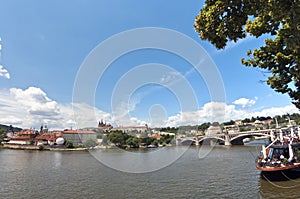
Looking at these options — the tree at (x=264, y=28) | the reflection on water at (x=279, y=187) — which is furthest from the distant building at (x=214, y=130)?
the tree at (x=264, y=28)

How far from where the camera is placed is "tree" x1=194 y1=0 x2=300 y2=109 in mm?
3939

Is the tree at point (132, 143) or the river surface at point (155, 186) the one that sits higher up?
the tree at point (132, 143)

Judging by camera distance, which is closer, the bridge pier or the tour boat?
the tour boat

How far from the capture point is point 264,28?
5.98 metres

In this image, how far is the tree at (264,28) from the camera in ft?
12.9

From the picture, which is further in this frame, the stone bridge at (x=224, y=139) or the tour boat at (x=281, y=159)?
the stone bridge at (x=224, y=139)

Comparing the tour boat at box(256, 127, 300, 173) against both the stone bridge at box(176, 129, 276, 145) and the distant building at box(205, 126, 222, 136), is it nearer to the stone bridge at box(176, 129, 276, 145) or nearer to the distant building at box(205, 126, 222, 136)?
the stone bridge at box(176, 129, 276, 145)

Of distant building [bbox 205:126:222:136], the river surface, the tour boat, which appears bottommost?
the river surface

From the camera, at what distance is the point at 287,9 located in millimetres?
3818

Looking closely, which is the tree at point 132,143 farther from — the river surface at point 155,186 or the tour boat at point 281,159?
the tour boat at point 281,159

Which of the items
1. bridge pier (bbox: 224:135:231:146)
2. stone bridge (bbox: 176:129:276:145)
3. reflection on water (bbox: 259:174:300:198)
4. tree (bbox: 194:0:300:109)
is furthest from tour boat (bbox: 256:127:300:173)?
bridge pier (bbox: 224:135:231:146)

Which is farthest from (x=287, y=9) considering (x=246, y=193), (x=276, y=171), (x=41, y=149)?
A: (x=41, y=149)

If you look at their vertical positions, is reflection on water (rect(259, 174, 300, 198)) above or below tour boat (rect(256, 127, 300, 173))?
below

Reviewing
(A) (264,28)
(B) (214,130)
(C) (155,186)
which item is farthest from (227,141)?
(A) (264,28)
